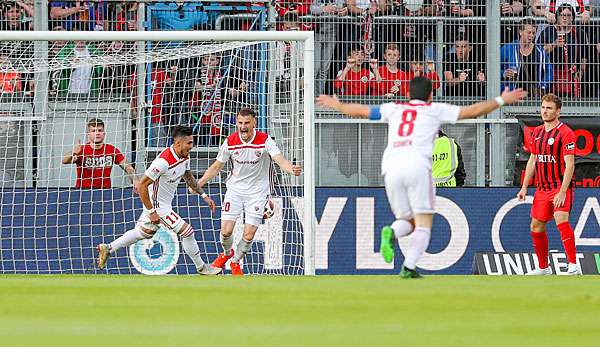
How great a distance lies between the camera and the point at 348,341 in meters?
6.46

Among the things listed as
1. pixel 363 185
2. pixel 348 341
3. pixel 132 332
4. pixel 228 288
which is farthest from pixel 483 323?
→ pixel 363 185

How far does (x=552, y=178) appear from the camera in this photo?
14.9 meters

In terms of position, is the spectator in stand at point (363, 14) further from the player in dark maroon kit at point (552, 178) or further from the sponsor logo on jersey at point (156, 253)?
the sponsor logo on jersey at point (156, 253)

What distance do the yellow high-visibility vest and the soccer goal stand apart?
6.33ft

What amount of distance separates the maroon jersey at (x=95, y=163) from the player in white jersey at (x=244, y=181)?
1468 mm

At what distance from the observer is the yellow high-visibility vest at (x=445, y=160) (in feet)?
57.6

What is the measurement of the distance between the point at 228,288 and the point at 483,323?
291 cm

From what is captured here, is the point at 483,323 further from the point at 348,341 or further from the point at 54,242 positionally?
the point at 54,242

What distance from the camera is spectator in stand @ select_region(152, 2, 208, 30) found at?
17.6 metres

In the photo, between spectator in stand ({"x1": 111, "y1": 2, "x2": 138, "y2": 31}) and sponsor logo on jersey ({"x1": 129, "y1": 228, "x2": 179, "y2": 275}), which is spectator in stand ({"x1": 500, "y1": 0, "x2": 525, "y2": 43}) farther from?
sponsor logo on jersey ({"x1": 129, "y1": 228, "x2": 179, "y2": 275})

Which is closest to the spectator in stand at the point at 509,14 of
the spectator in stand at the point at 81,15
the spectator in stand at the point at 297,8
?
the spectator in stand at the point at 297,8

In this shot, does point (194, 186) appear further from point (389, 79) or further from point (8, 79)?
point (389, 79)

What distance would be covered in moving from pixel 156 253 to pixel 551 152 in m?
5.58

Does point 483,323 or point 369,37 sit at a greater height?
point 369,37
